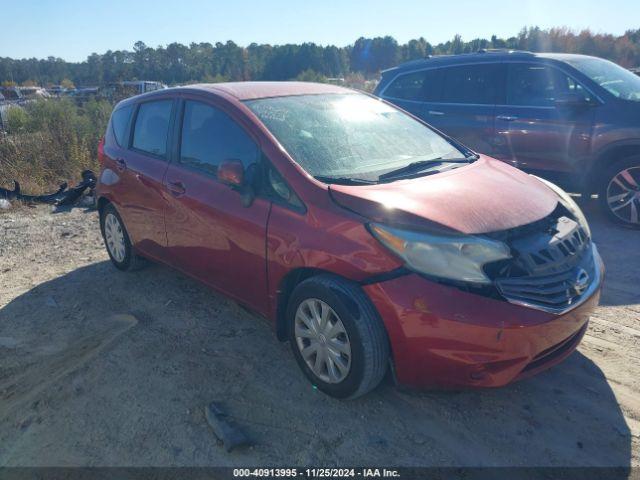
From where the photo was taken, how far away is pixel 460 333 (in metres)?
2.48

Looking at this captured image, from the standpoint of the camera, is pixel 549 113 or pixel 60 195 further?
pixel 60 195

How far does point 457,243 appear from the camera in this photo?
2.60m

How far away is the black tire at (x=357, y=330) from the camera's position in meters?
2.68

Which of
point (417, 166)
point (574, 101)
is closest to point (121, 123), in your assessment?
point (417, 166)

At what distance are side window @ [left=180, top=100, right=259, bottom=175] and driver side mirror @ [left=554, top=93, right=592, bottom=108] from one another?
430cm

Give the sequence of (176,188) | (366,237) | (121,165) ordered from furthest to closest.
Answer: (121,165), (176,188), (366,237)

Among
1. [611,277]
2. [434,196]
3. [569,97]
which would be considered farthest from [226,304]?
[569,97]

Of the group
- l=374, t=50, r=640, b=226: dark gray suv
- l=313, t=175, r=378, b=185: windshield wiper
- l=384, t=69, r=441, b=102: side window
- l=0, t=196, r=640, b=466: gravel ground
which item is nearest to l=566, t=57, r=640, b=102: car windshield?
l=374, t=50, r=640, b=226: dark gray suv

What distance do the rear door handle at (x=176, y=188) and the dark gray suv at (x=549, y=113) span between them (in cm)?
437

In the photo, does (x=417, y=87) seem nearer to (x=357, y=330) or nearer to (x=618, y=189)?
(x=618, y=189)

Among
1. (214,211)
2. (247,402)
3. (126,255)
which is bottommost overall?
(247,402)

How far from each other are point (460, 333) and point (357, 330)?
52cm

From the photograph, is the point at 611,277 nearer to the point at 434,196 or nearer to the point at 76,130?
the point at 434,196

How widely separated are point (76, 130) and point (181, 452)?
10.9 metres
